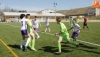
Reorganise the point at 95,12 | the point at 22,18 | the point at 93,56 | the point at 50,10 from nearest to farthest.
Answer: the point at 93,56, the point at 22,18, the point at 95,12, the point at 50,10

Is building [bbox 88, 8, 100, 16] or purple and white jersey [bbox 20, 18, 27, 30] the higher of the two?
purple and white jersey [bbox 20, 18, 27, 30]

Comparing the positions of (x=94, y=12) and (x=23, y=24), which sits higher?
(x=23, y=24)

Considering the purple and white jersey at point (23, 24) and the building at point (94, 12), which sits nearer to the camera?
the purple and white jersey at point (23, 24)

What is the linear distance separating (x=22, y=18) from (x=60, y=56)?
10.4 feet

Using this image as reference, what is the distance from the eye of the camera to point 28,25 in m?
10.7

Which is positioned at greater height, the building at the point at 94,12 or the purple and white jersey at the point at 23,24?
the purple and white jersey at the point at 23,24

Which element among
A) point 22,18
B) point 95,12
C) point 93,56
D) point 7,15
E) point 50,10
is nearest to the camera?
point 93,56

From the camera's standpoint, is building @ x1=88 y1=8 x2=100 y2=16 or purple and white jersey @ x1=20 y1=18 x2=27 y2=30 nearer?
purple and white jersey @ x1=20 y1=18 x2=27 y2=30

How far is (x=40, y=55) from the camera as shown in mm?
9367

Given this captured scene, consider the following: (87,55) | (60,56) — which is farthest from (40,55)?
(87,55)

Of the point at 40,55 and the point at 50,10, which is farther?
the point at 50,10

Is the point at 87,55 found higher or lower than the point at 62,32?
lower

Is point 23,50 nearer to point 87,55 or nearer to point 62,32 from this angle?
→ point 62,32

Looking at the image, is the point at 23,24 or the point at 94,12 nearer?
the point at 23,24
